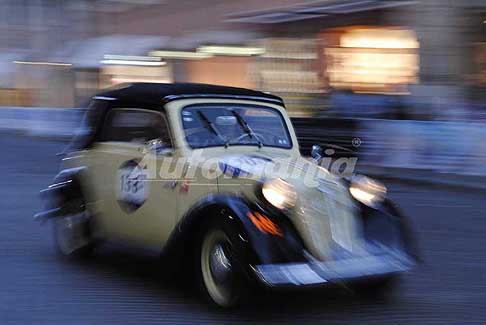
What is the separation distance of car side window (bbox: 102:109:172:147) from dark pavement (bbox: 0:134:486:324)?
40.4 inches

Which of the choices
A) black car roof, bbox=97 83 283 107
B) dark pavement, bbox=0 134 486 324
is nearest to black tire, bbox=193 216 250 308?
dark pavement, bbox=0 134 486 324

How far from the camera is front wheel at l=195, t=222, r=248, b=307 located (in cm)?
527

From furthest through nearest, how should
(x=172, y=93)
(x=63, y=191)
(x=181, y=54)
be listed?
1. (x=181, y=54)
2. (x=63, y=191)
3. (x=172, y=93)

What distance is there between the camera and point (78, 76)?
31594 mm

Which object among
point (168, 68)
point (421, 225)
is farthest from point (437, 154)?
point (168, 68)

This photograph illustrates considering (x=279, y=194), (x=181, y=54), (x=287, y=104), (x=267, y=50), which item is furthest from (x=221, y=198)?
(x=181, y=54)

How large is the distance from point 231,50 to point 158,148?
1915 cm

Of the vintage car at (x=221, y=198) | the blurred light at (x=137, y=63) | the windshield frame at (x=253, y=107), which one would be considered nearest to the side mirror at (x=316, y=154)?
the vintage car at (x=221, y=198)

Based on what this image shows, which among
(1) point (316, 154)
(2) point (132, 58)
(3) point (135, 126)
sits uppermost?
(2) point (132, 58)

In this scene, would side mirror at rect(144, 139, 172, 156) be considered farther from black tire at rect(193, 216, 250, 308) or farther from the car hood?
black tire at rect(193, 216, 250, 308)

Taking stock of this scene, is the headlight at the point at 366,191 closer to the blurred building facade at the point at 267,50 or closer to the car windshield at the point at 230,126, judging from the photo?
the car windshield at the point at 230,126

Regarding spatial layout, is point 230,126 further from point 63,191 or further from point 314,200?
point 63,191

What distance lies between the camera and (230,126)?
6359mm

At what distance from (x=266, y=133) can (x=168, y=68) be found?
2231 centimetres
